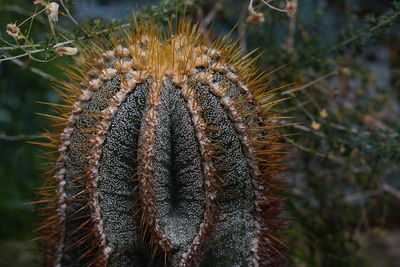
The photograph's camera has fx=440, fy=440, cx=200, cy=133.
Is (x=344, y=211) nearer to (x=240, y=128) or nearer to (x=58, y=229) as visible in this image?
(x=240, y=128)

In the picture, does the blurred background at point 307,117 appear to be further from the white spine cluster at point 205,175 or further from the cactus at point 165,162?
the white spine cluster at point 205,175

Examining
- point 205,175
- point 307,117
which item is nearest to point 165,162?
point 205,175

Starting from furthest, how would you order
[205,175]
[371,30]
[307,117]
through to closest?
1. [307,117]
2. [371,30]
3. [205,175]

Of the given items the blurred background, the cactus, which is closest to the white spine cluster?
the cactus

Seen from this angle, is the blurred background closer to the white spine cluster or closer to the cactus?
the cactus

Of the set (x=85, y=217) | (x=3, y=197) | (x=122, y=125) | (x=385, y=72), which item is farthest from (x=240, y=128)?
(x=385, y=72)

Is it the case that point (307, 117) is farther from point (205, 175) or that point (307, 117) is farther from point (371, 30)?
point (205, 175)

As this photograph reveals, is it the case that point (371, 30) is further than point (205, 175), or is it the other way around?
point (371, 30)
